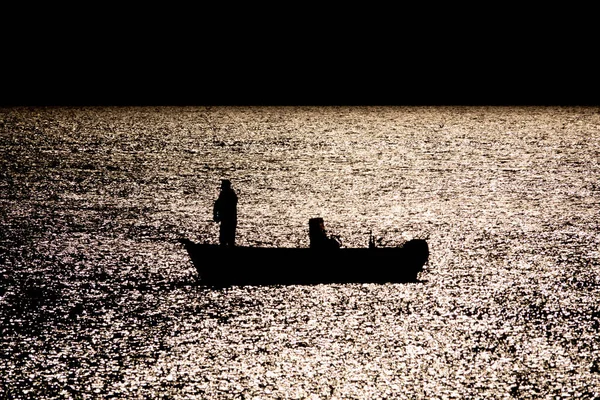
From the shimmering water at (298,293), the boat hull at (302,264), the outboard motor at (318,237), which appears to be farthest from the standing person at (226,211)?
the outboard motor at (318,237)

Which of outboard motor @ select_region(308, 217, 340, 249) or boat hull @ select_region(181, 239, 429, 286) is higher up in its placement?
outboard motor @ select_region(308, 217, 340, 249)

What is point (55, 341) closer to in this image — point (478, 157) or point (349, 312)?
point (349, 312)

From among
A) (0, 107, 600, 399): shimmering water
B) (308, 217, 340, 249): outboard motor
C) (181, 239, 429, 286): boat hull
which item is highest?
(308, 217, 340, 249): outboard motor

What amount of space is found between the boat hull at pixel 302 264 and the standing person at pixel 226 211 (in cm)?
66

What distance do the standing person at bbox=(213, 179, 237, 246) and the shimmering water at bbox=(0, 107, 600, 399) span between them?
2.10 metres

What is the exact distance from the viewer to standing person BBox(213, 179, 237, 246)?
26.5 metres

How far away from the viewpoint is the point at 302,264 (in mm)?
27625

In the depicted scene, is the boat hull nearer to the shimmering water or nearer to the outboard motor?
the outboard motor

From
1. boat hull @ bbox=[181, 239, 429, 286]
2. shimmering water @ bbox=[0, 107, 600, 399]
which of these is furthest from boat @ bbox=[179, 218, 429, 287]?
shimmering water @ bbox=[0, 107, 600, 399]

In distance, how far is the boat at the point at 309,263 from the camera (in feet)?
88.7

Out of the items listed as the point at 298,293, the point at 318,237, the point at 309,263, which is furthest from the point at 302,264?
the point at 298,293

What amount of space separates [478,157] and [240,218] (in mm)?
52515

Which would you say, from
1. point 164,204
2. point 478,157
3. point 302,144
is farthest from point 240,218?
point 302,144

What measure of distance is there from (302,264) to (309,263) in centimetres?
25
